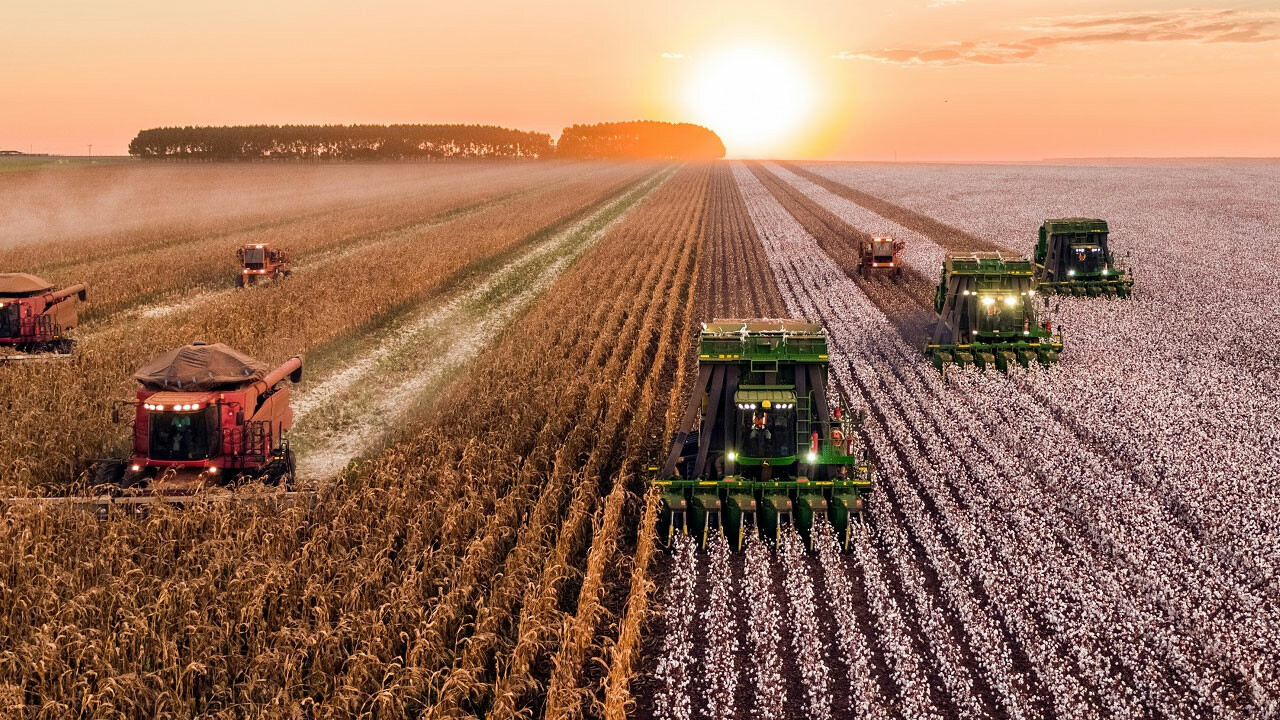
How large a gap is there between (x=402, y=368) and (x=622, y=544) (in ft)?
43.9

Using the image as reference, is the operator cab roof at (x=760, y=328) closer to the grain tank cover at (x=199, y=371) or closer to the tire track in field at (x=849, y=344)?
the tire track in field at (x=849, y=344)

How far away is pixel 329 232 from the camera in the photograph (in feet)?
191

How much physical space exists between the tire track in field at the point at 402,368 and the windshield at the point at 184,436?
288 centimetres

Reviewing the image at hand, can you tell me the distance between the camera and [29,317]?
73.9 ft

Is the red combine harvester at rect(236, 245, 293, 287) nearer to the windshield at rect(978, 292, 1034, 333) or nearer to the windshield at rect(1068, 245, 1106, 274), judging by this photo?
the windshield at rect(978, 292, 1034, 333)

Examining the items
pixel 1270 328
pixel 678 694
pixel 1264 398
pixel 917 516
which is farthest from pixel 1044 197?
pixel 678 694

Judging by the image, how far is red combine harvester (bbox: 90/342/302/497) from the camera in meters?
13.0

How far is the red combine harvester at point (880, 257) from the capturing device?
37562 millimetres

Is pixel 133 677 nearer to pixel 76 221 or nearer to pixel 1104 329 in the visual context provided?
pixel 1104 329

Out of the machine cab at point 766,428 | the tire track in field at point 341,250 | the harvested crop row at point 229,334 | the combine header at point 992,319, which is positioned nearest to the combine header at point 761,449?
the machine cab at point 766,428

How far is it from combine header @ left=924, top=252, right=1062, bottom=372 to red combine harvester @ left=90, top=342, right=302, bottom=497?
16.7m

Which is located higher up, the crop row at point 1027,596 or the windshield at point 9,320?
the windshield at point 9,320

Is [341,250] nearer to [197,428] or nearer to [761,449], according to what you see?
[197,428]

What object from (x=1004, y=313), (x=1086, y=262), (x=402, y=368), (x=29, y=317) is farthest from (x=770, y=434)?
(x=1086, y=262)
